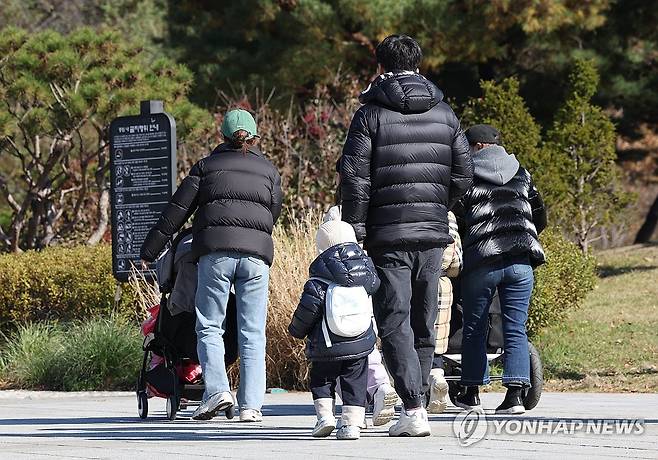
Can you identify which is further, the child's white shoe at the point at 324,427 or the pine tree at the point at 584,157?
the pine tree at the point at 584,157

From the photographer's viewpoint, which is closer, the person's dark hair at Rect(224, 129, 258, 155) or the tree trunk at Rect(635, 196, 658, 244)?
the person's dark hair at Rect(224, 129, 258, 155)

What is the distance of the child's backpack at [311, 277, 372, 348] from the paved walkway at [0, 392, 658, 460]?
0.54m

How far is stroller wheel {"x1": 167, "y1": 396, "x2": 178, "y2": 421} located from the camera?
8250mm

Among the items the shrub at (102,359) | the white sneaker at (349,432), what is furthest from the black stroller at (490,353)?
the shrub at (102,359)

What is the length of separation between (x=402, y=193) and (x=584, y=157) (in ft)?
39.6

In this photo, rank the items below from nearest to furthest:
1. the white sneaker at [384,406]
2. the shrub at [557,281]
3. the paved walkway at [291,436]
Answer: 1. the paved walkway at [291,436]
2. the white sneaker at [384,406]
3. the shrub at [557,281]

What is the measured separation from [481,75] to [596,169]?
20.7 feet

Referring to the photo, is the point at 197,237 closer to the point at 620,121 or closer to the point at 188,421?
the point at 188,421

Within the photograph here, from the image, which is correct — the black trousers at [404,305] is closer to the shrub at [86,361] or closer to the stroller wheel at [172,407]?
the stroller wheel at [172,407]

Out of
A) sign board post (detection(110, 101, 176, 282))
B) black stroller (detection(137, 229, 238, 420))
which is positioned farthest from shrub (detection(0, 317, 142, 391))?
black stroller (detection(137, 229, 238, 420))

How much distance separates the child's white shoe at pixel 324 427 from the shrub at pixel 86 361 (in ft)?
16.3

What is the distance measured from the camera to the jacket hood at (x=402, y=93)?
695 centimetres

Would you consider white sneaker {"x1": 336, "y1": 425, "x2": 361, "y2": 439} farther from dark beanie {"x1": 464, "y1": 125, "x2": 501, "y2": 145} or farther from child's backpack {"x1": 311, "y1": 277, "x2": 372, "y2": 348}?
dark beanie {"x1": 464, "y1": 125, "x2": 501, "y2": 145}

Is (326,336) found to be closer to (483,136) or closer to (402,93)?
(402,93)
